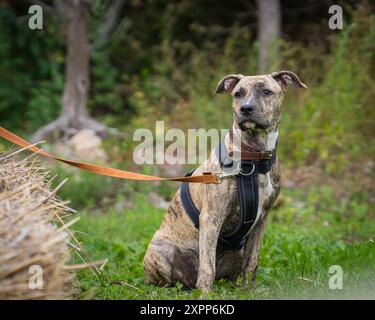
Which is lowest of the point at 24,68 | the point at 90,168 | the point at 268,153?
the point at 90,168

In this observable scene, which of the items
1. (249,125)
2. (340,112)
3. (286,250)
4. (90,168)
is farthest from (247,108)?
(340,112)

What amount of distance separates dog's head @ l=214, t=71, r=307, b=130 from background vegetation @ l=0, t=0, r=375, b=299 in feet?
4.36

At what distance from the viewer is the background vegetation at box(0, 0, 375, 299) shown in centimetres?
532

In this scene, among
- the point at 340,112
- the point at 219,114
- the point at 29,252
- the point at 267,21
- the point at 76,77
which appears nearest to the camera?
the point at 29,252

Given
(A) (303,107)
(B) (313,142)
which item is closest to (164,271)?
(B) (313,142)

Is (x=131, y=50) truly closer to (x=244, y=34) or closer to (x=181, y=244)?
(x=244, y=34)

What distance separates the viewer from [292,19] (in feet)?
47.0

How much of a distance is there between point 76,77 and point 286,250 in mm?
6690

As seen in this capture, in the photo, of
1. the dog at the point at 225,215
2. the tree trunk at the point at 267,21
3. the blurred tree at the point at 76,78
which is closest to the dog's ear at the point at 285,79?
the dog at the point at 225,215

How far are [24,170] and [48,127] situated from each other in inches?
260

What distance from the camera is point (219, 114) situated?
34.3 feet

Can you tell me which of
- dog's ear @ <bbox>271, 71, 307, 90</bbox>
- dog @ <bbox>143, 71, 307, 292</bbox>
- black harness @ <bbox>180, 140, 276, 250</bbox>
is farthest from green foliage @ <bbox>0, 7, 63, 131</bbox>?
black harness @ <bbox>180, 140, 276, 250</bbox>

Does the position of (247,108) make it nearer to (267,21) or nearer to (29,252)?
(29,252)

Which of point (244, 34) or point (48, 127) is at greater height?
point (244, 34)
